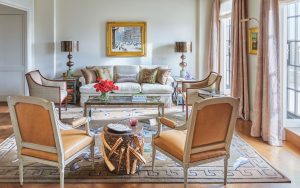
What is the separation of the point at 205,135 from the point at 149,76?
4858 mm

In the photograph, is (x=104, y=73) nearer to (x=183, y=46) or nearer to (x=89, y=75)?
(x=89, y=75)

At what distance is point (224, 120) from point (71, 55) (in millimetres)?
5884

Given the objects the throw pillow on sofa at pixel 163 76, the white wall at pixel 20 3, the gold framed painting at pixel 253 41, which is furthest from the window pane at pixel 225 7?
the white wall at pixel 20 3

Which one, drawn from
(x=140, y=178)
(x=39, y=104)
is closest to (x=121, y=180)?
(x=140, y=178)

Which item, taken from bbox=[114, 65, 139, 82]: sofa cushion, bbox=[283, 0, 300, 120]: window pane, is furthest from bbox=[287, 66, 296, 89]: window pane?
bbox=[114, 65, 139, 82]: sofa cushion

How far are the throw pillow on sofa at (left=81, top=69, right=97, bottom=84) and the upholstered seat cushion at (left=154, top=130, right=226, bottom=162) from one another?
4414 mm

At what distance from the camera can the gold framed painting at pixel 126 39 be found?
8320mm

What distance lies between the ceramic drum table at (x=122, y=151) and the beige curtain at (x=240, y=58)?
128 inches

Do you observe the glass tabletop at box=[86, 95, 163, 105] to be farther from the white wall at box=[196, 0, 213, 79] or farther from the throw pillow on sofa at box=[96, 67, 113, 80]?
the white wall at box=[196, 0, 213, 79]

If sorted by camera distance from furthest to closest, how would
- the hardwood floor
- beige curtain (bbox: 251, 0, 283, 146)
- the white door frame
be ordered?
the white door frame → beige curtain (bbox: 251, 0, 283, 146) → the hardwood floor

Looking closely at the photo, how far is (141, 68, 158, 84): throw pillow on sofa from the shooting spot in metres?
7.84

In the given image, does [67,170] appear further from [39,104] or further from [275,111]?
[275,111]

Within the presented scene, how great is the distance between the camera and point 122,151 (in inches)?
138

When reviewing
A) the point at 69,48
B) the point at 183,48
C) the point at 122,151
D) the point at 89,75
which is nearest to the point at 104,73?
the point at 89,75
